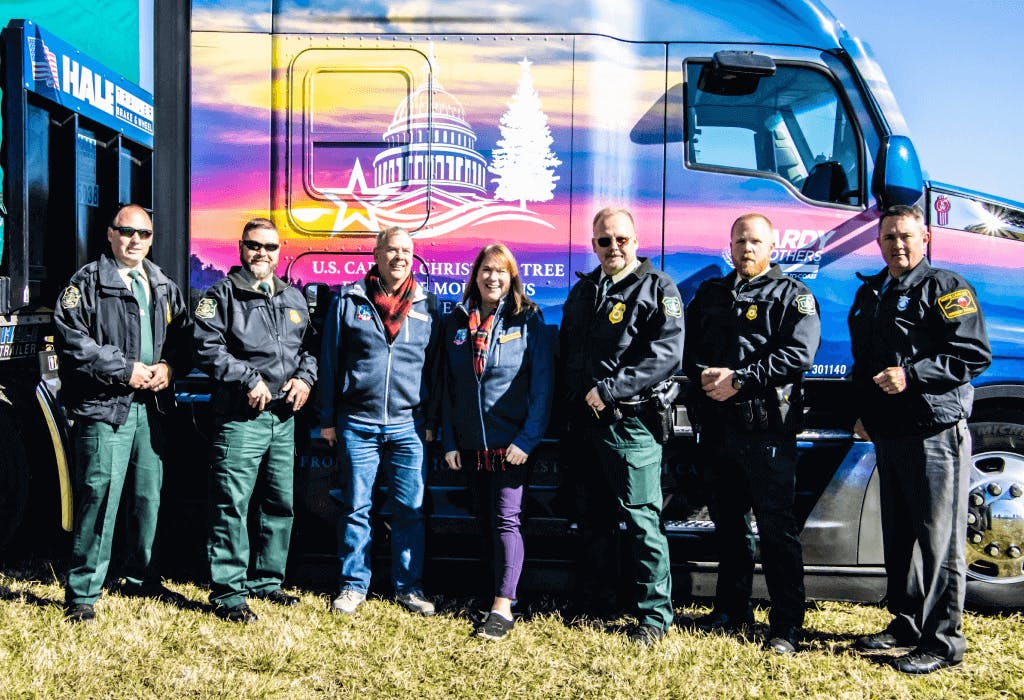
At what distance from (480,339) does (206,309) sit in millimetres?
1261

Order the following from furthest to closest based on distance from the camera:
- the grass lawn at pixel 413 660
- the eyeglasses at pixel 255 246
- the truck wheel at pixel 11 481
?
the truck wheel at pixel 11 481 < the eyeglasses at pixel 255 246 < the grass lawn at pixel 413 660

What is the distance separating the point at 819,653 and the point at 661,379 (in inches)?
56.5

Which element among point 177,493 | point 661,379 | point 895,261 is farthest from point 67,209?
point 895,261

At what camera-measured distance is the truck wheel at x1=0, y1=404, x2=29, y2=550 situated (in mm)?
4461

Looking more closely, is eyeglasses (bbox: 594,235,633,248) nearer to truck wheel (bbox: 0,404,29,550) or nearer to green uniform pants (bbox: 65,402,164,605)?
green uniform pants (bbox: 65,402,164,605)

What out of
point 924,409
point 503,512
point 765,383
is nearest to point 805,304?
point 765,383

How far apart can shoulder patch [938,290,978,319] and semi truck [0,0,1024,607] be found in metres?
0.61

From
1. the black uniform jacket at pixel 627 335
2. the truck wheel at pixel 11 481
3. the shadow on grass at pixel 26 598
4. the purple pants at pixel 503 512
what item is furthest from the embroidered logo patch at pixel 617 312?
the truck wheel at pixel 11 481

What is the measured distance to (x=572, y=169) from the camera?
3.89 m

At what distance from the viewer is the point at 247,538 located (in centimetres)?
389

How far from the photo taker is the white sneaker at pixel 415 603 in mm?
3934

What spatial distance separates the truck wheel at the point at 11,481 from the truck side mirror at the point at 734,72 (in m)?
4.11

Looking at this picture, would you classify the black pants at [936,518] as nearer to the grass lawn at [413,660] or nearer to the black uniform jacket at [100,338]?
the grass lawn at [413,660]

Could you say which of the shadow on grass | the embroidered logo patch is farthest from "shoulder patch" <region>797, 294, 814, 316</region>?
the shadow on grass
